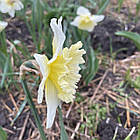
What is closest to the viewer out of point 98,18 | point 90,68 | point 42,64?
point 42,64

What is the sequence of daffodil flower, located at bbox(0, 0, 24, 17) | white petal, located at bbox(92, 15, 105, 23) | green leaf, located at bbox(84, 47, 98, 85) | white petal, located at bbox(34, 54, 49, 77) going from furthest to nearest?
white petal, located at bbox(92, 15, 105, 23) < green leaf, located at bbox(84, 47, 98, 85) < daffodil flower, located at bbox(0, 0, 24, 17) < white petal, located at bbox(34, 54, 49, 77)

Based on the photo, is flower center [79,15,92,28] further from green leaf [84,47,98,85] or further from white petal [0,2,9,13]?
white petal [0,2,9,13]

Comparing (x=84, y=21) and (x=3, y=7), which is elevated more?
(x=3, y=7)

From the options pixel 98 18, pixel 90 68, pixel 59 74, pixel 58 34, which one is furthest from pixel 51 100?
pixel 98 18

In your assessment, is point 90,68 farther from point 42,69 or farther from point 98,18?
point 42,69

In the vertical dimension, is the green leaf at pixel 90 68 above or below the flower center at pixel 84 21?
below

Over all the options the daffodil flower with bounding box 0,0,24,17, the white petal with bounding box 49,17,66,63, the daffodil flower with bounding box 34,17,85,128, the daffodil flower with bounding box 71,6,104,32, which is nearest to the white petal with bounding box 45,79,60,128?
the daffodil flower with bounding box 34,17,85,128

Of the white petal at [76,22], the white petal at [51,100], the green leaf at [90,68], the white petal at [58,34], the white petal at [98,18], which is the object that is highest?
the white petal at [58,34]

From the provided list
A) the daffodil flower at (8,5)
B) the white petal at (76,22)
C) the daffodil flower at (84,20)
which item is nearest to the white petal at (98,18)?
the daffodil flower at (84,20)

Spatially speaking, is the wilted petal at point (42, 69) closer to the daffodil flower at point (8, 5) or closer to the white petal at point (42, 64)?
the white petal at point (42, 64)
